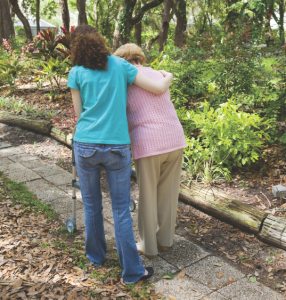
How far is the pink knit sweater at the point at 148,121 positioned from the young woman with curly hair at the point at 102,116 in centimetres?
13

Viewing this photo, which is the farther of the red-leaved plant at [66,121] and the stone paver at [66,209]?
the red-leaved plant at [66,121]

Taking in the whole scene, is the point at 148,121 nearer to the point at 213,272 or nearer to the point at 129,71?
the point at 129,71

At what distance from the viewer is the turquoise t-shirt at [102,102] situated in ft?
7.39

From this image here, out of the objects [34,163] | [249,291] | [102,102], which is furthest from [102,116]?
[34,163]

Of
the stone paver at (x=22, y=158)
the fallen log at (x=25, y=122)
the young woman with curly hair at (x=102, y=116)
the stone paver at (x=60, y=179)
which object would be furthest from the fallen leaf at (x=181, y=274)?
the fallen log at (x=25, y=122)

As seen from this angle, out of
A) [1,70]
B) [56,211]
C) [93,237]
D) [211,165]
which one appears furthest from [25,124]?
[93,237]

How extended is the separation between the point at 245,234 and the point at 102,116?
211 cm

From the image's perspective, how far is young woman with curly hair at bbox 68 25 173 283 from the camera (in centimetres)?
225

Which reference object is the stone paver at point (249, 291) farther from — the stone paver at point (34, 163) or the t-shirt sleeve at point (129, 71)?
the stone paver at point (34, 163)

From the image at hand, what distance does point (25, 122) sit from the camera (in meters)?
6.95

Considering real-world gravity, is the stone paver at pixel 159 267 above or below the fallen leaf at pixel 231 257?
above

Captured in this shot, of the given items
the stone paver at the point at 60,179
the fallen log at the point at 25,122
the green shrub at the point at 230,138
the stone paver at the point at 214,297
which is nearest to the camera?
the stone paver at the point at 214,297

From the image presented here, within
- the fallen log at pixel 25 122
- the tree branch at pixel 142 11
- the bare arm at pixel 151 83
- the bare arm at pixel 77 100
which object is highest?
the tree branch at pixel 142 11

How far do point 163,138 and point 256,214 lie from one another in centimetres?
146
